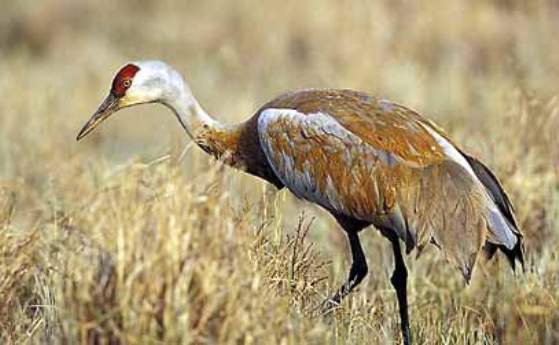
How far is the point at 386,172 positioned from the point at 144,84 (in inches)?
50.8

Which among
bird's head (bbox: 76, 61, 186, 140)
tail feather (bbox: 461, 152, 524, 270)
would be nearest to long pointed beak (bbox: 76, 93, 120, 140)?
bird's head (bbox: 76, 61, 186, 140)

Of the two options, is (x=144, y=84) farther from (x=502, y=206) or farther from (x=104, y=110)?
(x=502, y=206)

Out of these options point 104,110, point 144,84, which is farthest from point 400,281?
point 104,110

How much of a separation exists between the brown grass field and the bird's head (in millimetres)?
289

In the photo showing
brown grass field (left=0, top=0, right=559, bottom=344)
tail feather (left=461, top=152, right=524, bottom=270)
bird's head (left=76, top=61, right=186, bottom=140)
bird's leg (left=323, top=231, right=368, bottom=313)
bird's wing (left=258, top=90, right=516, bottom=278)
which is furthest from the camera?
bird's head (left=76, top=61, right=186, bottom=140)

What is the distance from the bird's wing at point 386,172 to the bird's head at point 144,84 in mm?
501

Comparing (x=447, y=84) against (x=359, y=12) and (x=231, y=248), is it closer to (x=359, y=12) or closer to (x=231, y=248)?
(x=359, y=12)

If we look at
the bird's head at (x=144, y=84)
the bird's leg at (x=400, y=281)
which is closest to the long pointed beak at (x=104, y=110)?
the bird's head at (x=144, y=84)

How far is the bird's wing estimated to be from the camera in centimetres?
633

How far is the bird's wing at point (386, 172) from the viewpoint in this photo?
633 cm

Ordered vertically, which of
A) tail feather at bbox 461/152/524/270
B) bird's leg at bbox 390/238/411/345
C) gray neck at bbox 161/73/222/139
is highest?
gray neck at bbox 161/73/222/139

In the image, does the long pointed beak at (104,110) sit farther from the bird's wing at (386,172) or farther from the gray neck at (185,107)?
the bird's wing at (386,172)

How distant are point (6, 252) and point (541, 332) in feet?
7.27

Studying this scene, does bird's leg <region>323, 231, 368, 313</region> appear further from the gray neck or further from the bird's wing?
the gray neck
